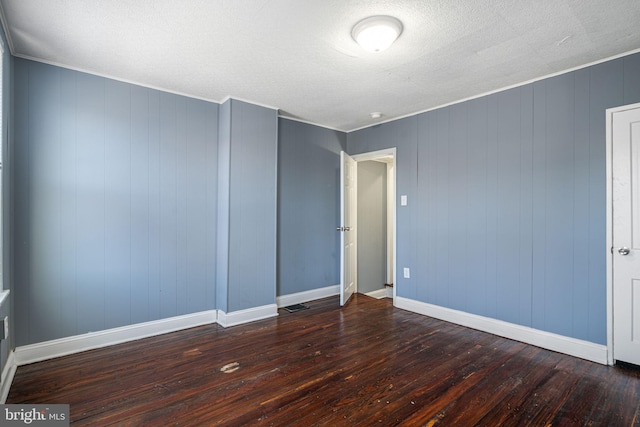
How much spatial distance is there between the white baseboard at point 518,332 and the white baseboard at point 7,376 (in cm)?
366

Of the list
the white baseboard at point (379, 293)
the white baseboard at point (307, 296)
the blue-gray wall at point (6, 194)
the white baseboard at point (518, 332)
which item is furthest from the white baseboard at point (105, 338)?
the white baseboard at point (379, 293)

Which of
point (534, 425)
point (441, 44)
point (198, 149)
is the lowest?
point (534, 425)

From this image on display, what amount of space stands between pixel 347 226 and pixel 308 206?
2.03 ft

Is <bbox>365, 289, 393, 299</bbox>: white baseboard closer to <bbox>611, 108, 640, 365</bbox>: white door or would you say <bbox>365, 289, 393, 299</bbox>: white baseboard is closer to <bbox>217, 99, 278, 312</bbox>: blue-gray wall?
<bbox>217, 99, 278, 312</bbox>: blue-gray wall

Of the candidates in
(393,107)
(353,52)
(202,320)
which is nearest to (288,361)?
(202,320)

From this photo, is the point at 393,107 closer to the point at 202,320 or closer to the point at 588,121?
the point at 588,121

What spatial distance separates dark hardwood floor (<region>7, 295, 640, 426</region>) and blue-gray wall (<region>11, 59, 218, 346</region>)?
0.41m

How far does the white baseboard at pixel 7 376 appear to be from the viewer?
2024mm

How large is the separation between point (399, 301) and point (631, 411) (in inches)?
90.9

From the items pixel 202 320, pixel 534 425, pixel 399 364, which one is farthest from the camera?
pixel 202 320

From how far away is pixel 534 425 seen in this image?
6.02ft

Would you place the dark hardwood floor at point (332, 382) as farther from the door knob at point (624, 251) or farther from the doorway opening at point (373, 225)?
the doorway opening at point (373, 225)

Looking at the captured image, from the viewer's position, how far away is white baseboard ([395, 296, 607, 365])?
104 inches

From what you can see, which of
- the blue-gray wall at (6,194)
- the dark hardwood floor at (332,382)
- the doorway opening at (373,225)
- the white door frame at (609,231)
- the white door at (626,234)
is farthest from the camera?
the doorway opening at (373,225)
